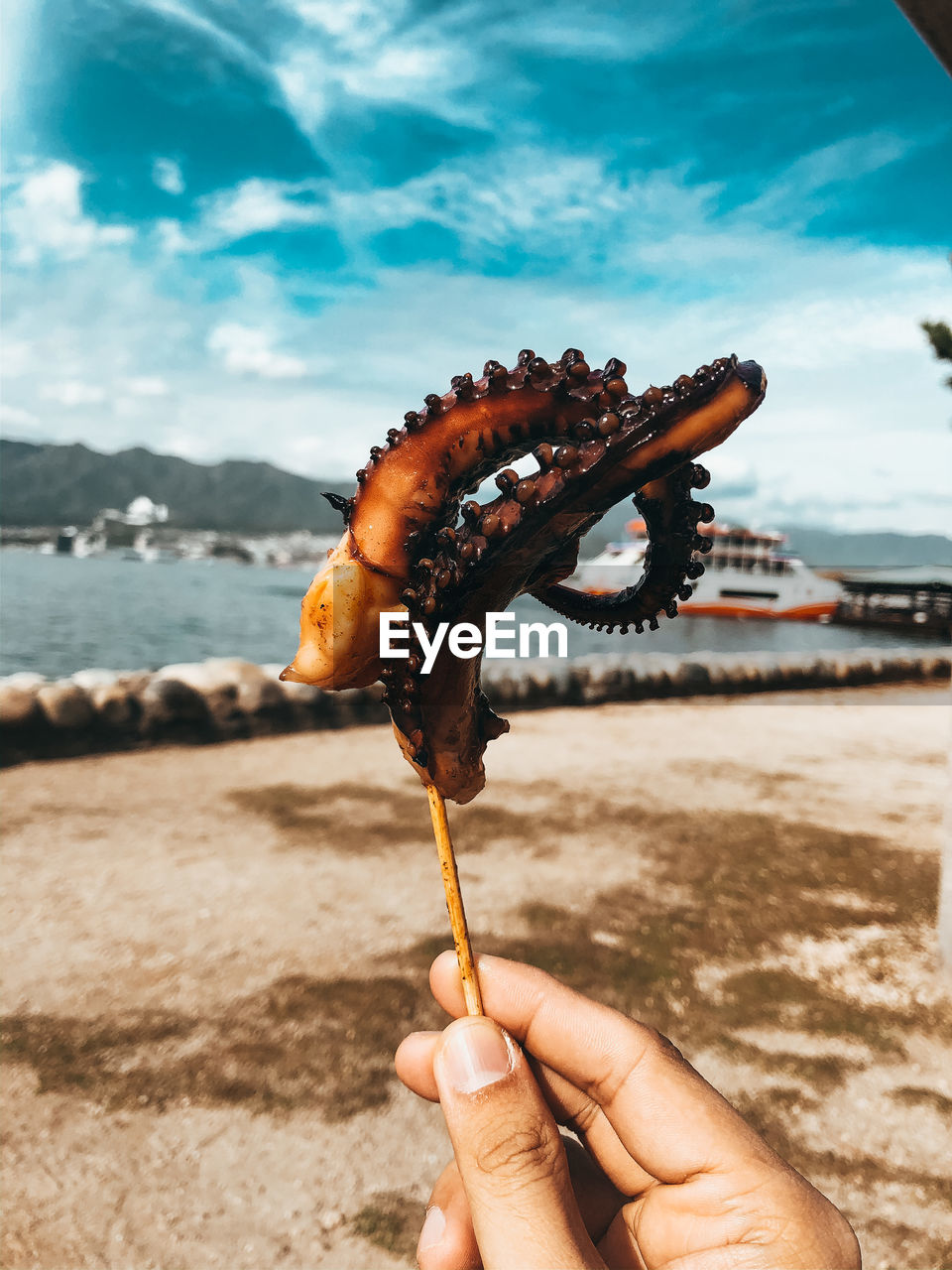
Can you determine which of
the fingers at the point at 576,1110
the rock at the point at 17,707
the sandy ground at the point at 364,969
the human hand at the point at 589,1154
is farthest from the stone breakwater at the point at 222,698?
the human hand at the point at 589,1154

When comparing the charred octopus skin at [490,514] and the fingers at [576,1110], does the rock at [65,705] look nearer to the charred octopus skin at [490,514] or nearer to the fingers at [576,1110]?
the fingers at [576,1110]

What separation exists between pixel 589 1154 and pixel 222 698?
831cm

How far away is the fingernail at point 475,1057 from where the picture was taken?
1728mm

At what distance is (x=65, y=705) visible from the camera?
8.77 metres

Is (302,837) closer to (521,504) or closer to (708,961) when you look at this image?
(708,961)

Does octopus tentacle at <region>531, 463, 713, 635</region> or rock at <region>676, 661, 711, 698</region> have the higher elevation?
octopus tentacle at <region>531, 463, 713, 635</region>

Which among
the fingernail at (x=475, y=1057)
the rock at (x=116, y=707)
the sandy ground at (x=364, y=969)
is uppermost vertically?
the fingernail at (x=475, y=1057)

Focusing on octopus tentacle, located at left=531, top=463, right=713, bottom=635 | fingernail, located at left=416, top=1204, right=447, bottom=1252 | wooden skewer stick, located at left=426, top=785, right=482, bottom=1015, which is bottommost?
fingernail, located at left=416, top=1204, right=447, bottom=1252

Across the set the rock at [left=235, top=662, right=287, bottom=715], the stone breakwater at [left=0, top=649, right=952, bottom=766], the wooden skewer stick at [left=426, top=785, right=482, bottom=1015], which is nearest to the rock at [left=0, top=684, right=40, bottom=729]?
the stone breakwater at [left=0, top=649, right=952, bottom=766]

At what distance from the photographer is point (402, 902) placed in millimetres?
5840

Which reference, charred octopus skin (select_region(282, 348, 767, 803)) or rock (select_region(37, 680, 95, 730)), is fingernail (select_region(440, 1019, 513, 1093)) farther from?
rock (select_region(37, 680, 95, 730))

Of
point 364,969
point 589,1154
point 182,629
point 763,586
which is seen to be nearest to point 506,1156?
point 589,1154

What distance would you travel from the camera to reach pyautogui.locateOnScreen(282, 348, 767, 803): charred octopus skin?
134 centimetres

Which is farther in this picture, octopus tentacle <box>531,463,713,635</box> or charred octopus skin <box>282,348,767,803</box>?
octopus tentacle <box>531,463,713,635</box>
